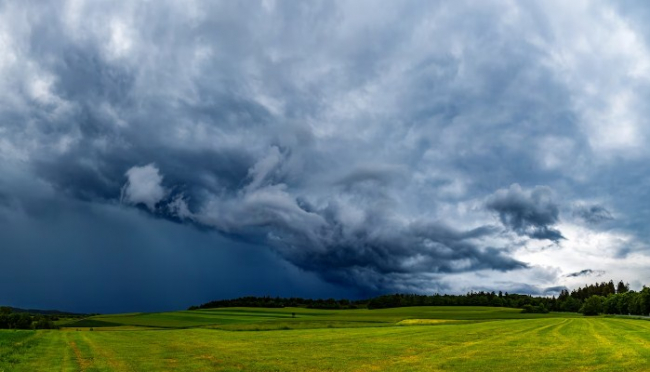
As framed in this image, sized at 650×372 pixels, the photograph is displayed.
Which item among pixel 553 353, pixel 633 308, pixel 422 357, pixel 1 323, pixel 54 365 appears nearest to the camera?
pixel 54 365

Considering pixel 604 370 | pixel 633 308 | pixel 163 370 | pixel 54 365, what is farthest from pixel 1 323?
pixel 633 308

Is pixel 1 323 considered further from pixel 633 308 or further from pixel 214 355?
pixel 633 308

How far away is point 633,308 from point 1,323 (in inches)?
8852

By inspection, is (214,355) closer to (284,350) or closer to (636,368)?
(284,350)

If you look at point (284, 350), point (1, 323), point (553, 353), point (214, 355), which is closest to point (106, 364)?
point (214, 355)

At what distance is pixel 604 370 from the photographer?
99.1 ft

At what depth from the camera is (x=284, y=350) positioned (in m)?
44.6

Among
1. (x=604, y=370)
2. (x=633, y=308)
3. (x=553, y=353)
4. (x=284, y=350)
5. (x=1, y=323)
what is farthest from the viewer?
(x=633, y=308)

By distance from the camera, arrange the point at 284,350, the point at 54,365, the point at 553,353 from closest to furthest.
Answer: the point at 54,365 < the point at 553,353 < the point at 284,350

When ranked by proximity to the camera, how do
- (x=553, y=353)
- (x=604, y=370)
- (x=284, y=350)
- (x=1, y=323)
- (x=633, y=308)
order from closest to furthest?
(x=604, y=370), (x=553, y=353), (x=284, y=350), (x=1, y=323), (x=633, y=308)

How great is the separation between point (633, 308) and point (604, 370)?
8118 inches

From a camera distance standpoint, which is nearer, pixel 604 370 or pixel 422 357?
pixel 604 370

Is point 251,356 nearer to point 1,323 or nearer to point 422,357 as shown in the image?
point 422,357

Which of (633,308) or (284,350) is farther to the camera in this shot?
(633,308)
